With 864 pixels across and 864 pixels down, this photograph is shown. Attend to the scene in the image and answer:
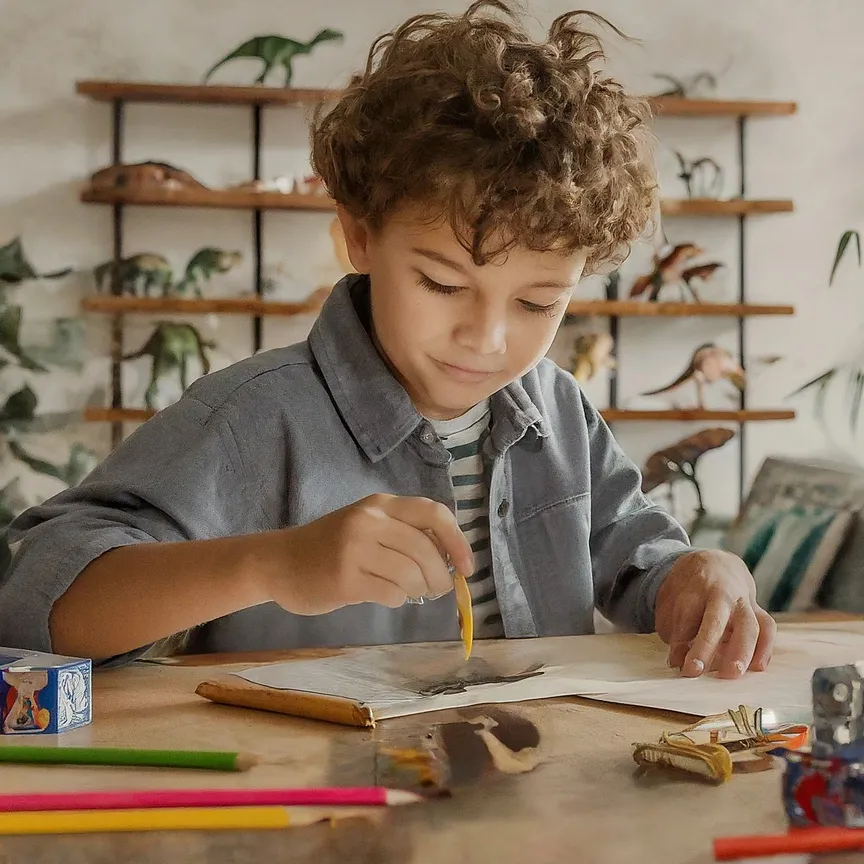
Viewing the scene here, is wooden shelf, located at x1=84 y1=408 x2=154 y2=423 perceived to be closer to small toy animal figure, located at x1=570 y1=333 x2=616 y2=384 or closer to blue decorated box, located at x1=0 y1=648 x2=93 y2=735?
small toy animal figure, located at x1=570 y1=333 x2=616 y2=384

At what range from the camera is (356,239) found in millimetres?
1071

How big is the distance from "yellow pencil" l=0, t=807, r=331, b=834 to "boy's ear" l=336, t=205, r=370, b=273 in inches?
25.9

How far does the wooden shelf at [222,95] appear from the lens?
2938mm

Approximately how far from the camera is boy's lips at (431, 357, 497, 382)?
989mm

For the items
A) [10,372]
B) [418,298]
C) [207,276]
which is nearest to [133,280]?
[207,276]

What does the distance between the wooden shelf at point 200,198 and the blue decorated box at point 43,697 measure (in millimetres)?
2355

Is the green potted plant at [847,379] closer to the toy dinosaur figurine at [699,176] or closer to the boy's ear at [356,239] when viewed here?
the toy dinosaur figurine at [699,176]

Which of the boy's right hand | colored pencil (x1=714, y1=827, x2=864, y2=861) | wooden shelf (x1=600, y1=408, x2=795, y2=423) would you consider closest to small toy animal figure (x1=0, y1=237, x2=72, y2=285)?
wooden shelf (x1=600, y1=408, x2=795, y2=423)

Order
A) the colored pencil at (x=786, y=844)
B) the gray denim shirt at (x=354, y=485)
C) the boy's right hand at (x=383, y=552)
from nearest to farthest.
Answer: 1. the colored pencil at (x=786, y=844)
2. the boy's right hand at (x=383, y=552)
3. the gray denim shirt at (x=354, y=485)

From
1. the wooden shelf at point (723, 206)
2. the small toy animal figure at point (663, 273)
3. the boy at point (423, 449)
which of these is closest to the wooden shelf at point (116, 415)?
the small toy animal figure at point (663, 273)

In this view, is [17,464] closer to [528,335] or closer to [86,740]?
[528,335]

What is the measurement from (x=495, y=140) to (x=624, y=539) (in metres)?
0.44

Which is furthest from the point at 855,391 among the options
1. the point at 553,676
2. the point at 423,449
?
the point at 553,676

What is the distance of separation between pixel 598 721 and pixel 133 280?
2.55 metres
